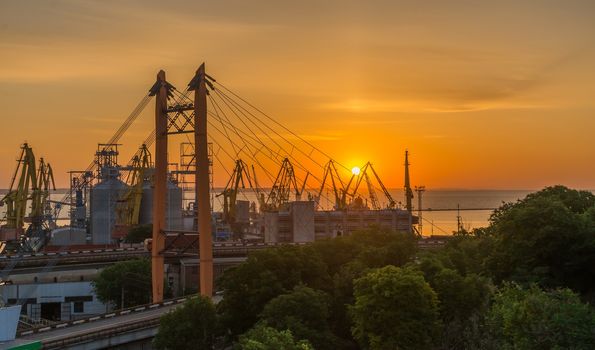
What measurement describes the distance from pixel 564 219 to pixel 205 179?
2126 centimetres

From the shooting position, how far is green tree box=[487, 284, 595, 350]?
2094cm

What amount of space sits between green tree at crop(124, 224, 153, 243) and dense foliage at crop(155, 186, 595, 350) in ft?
185

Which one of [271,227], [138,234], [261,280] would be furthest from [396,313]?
[271,227]

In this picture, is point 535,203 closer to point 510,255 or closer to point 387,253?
point 510,255

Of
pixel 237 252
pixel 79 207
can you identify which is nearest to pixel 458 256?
pixel 237 252

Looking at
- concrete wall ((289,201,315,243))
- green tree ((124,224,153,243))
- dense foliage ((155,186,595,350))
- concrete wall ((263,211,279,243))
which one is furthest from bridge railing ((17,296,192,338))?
concrete wall ((263,211,279,243))

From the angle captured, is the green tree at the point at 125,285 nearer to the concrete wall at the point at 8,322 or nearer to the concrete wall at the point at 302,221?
the concrete wall at the point at 8,322

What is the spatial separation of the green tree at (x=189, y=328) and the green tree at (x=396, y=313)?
672 cm

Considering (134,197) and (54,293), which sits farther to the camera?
(134,197)

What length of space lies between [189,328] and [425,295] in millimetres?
10069

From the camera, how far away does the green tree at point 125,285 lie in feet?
174

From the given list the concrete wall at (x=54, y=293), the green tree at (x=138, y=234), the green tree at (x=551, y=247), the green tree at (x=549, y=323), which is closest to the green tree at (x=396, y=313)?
the green tree at (x=551, y=247)

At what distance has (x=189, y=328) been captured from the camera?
103 feet

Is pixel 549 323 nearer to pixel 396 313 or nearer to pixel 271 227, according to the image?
pixel 396 313
